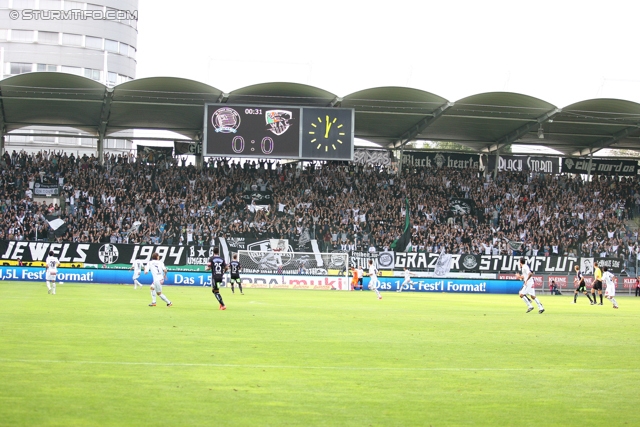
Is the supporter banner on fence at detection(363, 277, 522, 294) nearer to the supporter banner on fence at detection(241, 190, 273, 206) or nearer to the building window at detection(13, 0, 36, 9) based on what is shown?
the supporter banner on fence at detection(241, 190, 273, 206)

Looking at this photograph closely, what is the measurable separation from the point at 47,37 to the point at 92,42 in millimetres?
4991

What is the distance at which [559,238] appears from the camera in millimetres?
55688

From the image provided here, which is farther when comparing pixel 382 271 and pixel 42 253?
pixel 382 271

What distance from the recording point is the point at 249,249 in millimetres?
49469

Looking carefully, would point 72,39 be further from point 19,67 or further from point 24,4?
point 19,67

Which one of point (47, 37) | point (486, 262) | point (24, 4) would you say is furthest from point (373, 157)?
point (24, 4)

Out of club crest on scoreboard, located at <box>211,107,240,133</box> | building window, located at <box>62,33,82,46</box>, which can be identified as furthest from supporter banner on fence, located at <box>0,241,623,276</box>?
building window, located at <box>62,33,82,46</box>

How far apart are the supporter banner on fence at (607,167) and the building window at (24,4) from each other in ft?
196

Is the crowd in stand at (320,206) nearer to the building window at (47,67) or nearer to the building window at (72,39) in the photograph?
the building window at (47,67)

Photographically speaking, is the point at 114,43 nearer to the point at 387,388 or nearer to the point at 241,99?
the point at 241,99

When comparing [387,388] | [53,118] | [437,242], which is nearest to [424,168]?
[437,242]

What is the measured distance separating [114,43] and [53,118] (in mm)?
34105

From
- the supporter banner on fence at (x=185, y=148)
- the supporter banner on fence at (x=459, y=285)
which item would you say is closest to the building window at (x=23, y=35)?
the supporter banner on fence at (x=185, y=148)

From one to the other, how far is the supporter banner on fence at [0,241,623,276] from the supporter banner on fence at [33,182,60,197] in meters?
6.59
